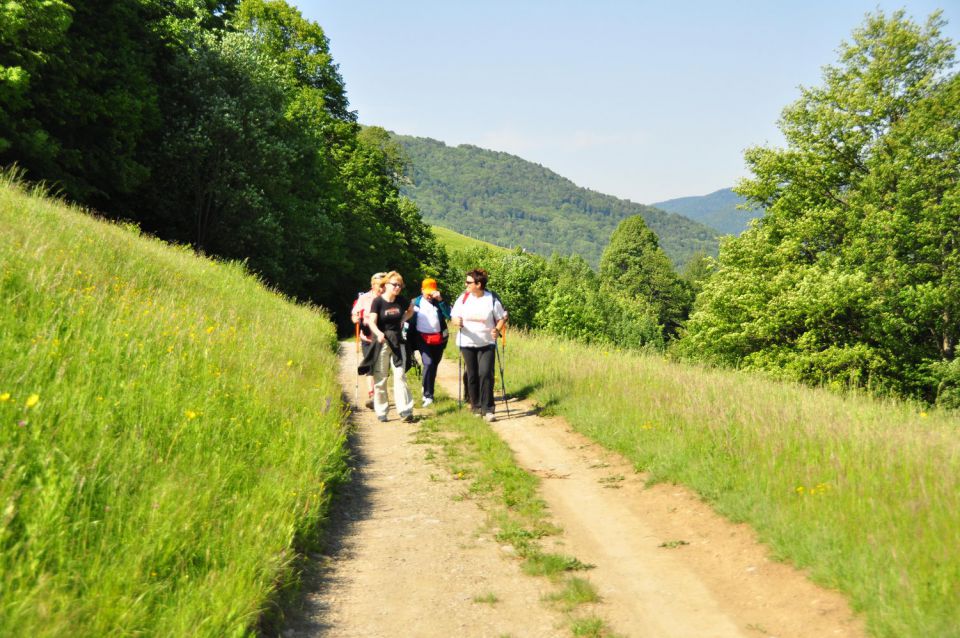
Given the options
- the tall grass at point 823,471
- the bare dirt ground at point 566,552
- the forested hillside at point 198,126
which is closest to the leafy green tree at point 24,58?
the forested hillside at point 198,126

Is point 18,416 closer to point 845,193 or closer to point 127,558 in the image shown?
point 127,558

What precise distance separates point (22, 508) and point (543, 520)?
13.9 feet

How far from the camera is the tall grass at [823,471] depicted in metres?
4.19

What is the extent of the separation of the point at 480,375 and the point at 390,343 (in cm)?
160

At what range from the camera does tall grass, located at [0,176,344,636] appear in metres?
3.51

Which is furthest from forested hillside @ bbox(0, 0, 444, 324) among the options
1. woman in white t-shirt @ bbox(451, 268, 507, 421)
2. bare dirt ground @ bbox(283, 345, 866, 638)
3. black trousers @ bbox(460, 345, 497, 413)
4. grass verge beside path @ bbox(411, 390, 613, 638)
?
bare dirt ground @ bbox(283, 345, 866, 638)

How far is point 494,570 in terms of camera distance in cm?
528

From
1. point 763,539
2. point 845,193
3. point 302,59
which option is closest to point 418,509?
point 763,539

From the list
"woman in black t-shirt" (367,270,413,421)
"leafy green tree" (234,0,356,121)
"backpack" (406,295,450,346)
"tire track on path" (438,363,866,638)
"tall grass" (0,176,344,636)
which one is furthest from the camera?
"leafy green tree" (234,0,356,121)

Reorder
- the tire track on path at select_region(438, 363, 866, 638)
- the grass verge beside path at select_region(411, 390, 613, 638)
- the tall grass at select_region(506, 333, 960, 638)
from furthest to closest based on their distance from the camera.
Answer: the grass verge beside path at select_region(411, 390, 613, 638)
the tire track on path at select_region(438, 363, 866, 638)
the tall grass at select_region(506, 333, 960, 638)

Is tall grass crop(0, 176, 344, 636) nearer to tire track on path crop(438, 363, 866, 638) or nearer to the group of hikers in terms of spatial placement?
the group of hikers

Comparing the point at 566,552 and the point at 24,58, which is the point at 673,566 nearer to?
the point at 566,552

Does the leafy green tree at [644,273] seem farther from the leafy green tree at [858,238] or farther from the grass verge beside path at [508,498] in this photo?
the grass verge beside path at [508,498]

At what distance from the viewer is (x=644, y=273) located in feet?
295
